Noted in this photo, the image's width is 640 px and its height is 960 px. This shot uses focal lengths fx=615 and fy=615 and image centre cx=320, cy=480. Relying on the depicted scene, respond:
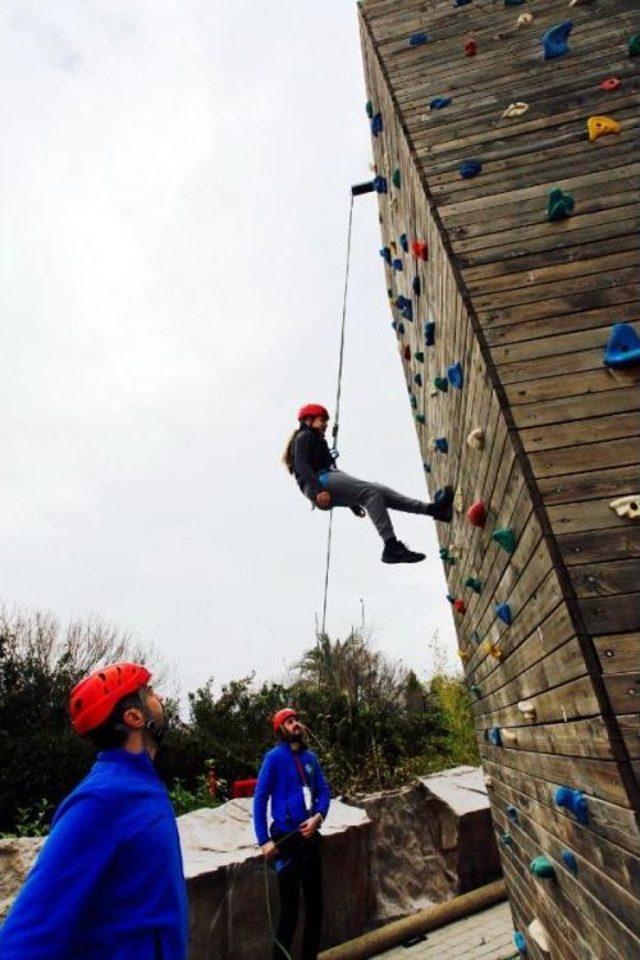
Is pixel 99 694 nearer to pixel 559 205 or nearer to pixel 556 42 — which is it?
pixel 559 205

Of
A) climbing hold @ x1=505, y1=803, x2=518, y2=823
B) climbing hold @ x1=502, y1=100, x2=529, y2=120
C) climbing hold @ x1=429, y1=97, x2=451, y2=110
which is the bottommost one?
climbing hold @ x1=505, y1=803, x2=518, y2=823

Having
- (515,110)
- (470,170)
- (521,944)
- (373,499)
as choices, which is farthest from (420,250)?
(521,944)

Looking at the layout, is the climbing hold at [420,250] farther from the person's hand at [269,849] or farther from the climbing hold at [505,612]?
the person's hand at [269,849]

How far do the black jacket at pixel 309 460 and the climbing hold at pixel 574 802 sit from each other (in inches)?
91.7

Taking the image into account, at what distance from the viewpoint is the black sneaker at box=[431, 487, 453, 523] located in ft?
13.1

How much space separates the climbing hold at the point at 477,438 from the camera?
288 cm

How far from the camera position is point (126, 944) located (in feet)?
4.42

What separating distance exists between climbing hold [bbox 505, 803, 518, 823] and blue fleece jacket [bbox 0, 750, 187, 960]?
262 centimetres

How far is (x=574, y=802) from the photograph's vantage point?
224cm

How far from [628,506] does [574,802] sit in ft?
3.60

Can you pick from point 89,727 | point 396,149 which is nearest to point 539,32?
point 396,149

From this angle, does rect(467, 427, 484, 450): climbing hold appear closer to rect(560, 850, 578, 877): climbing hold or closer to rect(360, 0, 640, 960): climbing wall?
rect(360, 0, 640, 960): climbing wall

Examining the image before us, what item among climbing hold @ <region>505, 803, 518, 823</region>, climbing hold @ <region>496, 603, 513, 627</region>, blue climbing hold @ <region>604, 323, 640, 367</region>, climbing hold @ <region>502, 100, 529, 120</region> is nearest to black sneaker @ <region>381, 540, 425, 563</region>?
climbing hold @ <region>496, 603, 513, 627</region>

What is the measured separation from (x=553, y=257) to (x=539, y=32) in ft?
6.94
